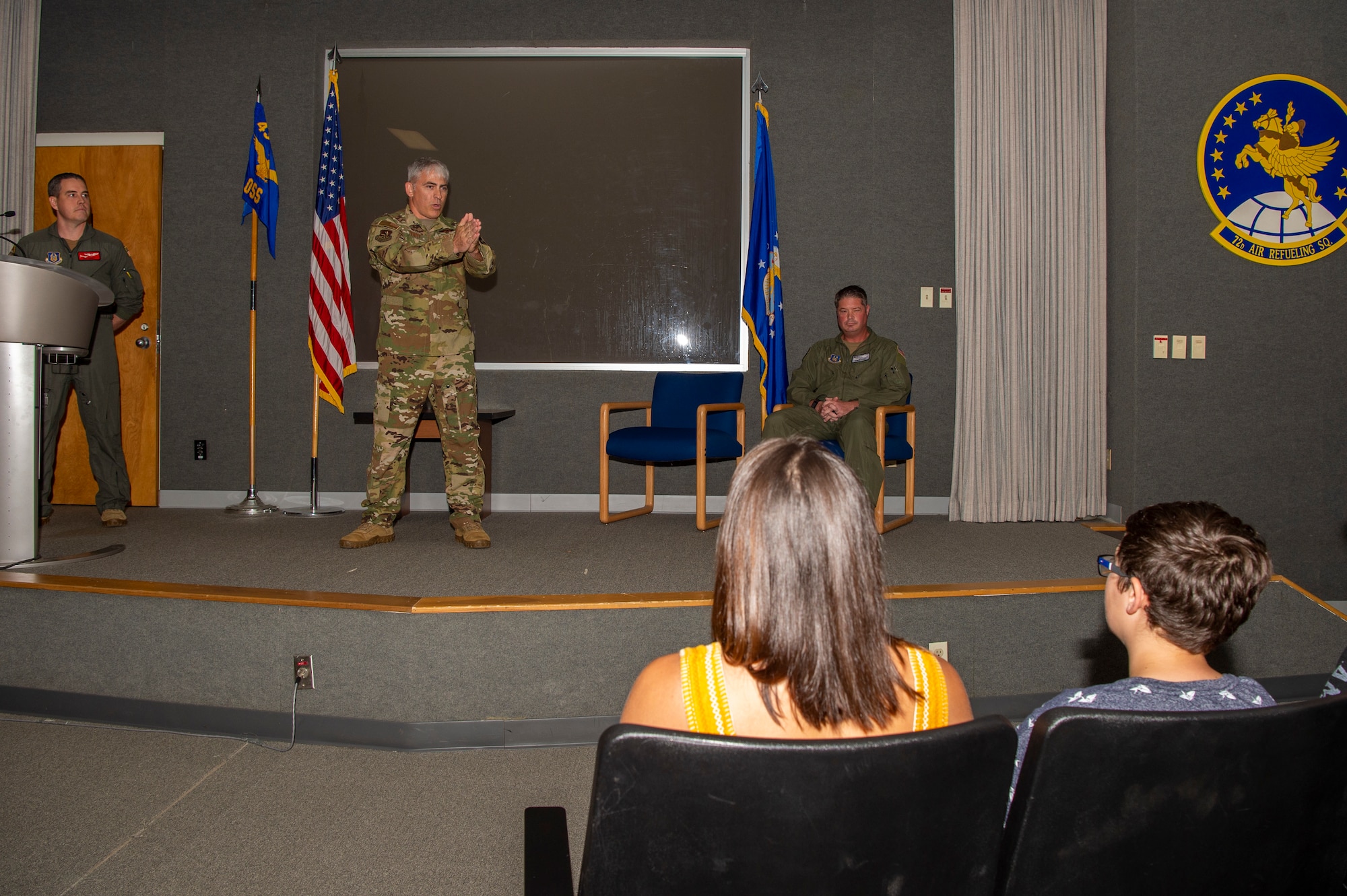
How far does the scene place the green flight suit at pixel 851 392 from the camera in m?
3.72

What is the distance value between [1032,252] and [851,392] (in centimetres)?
135

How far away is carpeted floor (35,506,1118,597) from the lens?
277cm

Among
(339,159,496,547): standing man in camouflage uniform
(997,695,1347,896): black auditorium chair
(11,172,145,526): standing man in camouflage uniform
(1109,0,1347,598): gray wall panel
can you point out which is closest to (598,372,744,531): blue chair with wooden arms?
(339,159,496,547): standing man in camouflage uniform

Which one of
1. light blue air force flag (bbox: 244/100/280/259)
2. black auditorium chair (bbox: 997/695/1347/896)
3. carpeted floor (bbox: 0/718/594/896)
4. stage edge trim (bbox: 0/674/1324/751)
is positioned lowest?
carpeted floor (bbox: 0/718/594/896)

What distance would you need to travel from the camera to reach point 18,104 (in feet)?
15.2

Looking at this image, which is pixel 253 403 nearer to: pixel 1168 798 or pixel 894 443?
pixel 894 443

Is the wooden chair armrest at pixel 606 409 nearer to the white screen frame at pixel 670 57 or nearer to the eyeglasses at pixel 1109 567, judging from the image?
the white screen frame at pixel 670 57

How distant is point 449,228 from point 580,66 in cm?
176

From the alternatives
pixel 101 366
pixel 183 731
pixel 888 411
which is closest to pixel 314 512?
pixel 101 366

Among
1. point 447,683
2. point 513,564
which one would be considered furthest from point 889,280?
point 447,683

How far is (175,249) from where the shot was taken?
15.3ft

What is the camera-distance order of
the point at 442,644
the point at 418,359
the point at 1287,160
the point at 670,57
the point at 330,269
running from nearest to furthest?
the point at 442,644
the point at 418,359
the point at 1287,160
the point at 330,269
the point at 670,57

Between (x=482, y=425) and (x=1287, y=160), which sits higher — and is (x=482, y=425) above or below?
below

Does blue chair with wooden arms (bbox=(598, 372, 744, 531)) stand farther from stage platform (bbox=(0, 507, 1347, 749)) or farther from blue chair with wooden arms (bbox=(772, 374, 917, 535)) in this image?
stage platform (bbox=(0, 507, 1347, 749))
